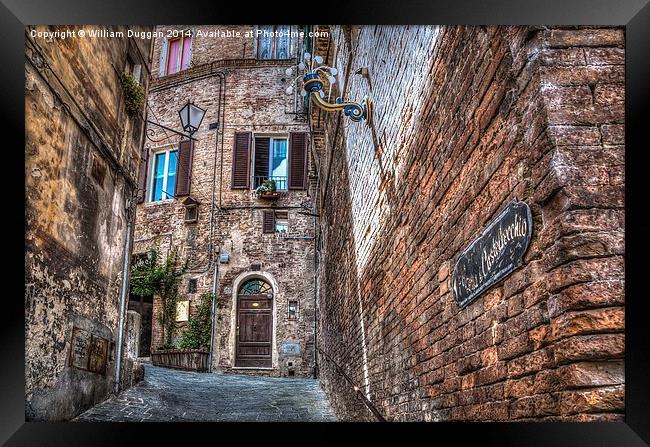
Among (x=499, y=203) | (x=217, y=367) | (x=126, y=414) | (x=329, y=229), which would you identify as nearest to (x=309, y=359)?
(x=217, y=367)

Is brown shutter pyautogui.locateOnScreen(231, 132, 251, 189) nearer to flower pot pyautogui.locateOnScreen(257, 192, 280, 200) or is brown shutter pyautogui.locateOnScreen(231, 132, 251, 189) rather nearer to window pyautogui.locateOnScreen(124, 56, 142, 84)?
flower pot pyautogui.locateOnScreen(257, 192, 280, 200)

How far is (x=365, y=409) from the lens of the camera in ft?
16.2

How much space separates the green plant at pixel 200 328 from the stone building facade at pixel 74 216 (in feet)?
20.6

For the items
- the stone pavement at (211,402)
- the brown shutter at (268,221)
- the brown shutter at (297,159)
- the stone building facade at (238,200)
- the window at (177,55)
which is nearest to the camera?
the stone pavement at (211,402)

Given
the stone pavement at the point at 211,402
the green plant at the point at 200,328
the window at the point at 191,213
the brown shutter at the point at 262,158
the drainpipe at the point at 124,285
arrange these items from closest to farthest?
the stone pavement at the point at 211,402 → the drainpipe at the point at 124,285 → the green plant at the point at 200,328 → the window at the point at 191,213 → the brown shutter at the point at 262,158

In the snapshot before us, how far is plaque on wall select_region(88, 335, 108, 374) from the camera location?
502cm

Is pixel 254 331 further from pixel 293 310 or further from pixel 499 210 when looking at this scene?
pixel 499 210

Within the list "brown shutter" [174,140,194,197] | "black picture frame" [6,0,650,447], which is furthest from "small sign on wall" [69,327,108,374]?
"brown shutter" [174,140,194,197]

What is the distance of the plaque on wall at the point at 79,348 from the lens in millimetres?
4613

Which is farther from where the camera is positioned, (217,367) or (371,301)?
(217,367)

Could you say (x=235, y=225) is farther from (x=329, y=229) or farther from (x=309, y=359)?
(x=329, y=229)

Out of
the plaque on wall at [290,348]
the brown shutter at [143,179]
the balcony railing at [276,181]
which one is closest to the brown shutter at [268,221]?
the balcony railing at [276,181]

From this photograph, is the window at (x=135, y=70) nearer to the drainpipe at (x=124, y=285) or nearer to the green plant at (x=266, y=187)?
the drainpipe at (x=124, y=285)
